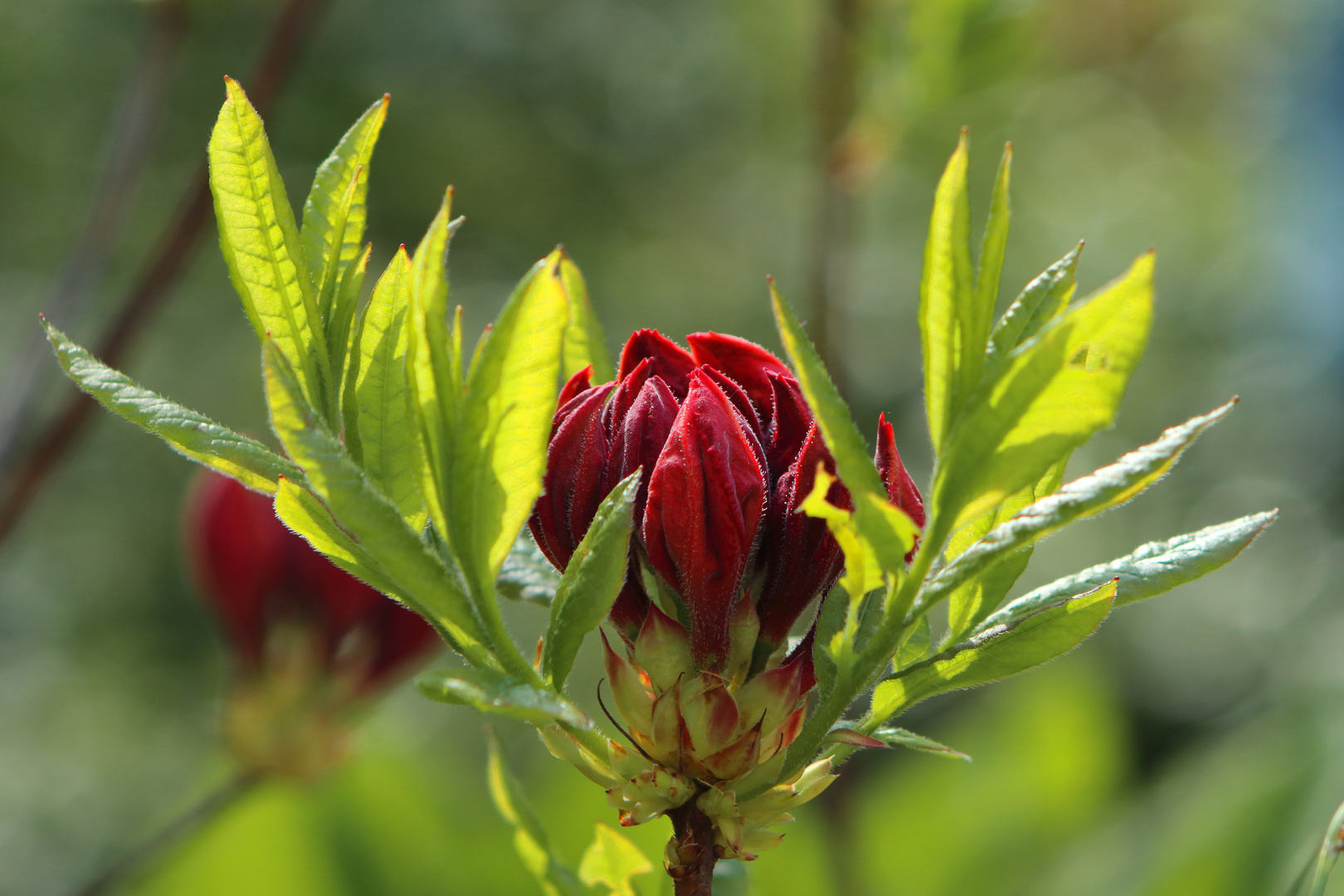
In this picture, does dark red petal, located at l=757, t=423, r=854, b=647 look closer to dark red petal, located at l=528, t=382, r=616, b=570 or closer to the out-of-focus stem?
dark red petal, located at l=528, t=382, r=616, b=570

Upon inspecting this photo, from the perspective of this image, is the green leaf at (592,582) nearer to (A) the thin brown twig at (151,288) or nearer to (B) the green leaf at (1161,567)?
(B) the green leaf at (1161,567)

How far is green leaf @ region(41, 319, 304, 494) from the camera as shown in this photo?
316mm

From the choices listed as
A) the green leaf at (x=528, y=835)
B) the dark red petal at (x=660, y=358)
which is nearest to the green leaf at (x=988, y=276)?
the dark red petal at (x=660, y=358)

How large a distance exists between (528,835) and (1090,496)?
10.6 inches

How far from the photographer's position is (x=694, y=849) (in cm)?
34

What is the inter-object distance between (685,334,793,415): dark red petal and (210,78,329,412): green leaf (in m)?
0.13

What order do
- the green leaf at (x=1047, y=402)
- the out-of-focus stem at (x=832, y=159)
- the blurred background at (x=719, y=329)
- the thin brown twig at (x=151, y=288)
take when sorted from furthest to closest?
the blurred background at (x=719, y=329) < the out-of-focus stem at (x=832, y=159) < the thin brown twig at (x=151, y=288) < the green leaf at (x=1047, y=402)

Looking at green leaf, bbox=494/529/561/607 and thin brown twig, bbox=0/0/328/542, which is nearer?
green leaf, bbox=494/529/561/607

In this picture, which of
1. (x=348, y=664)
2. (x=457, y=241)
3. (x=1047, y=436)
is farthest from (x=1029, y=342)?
(x=457, y=241)

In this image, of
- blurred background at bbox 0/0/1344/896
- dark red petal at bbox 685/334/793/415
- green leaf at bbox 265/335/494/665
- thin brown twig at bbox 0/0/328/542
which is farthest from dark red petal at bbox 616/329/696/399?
blurred background at bbox 0/0/1344/896

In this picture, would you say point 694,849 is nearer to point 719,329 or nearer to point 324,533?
point 324,533

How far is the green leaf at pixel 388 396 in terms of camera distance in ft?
1.07

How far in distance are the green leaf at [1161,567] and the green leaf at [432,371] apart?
17cm

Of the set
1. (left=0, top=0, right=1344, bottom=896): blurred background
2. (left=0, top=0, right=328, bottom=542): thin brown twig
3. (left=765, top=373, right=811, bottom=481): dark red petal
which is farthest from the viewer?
(left=0, top=0, right=1344, bottom=896): blurred background
